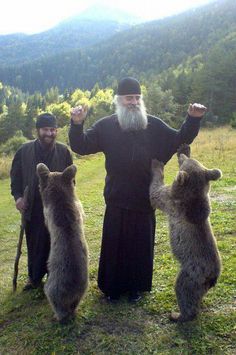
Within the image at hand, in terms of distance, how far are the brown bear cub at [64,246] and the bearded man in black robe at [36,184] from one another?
2.55 feet

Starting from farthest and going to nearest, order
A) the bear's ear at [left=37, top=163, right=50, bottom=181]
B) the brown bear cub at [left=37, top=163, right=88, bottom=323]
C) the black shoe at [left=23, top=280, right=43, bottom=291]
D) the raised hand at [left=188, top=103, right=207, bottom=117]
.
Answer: the black shoe at [left=23, top=280, right=43, bottom=291] → the bear's ear at [left=37, top=163, right=50, bottom=181] → the raised hand at [left=188, top=103, right=207, bottom=117] → the brown bear cub at [left=37, top=163, right=88, bottom=323]

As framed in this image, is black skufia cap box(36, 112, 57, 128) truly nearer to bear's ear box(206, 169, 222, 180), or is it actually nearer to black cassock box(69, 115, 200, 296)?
black cassock box(69, 115, 200, 296)

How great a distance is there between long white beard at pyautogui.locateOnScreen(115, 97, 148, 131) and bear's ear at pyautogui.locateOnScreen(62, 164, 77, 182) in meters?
0.91

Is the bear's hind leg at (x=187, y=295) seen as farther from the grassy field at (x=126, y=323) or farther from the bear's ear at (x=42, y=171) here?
the bear's ear at (x=42, y=171)

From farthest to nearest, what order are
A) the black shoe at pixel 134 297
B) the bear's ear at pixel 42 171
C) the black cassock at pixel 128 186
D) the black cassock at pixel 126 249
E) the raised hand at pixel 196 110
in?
1. the black shoe at pixel 134 297
2. the black cassock at pixel 126 249
3. the black cassock at pixel 128 186
4. the bear's ear at pixel 42 171
5. the raised hand at pixel 196 110

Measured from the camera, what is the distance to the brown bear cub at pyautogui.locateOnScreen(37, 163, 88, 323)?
5.24 metres

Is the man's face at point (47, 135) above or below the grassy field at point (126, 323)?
above

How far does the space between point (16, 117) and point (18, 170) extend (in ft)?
206

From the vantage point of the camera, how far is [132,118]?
558cm

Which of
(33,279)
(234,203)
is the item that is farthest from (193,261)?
(234,203)

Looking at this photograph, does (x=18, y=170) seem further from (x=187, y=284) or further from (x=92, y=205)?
(x=92, y=205)

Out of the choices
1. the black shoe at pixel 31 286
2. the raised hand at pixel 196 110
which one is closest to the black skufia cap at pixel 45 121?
the raised hand at pixel 196 110

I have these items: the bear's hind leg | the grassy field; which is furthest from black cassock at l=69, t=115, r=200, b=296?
the bear's hind leg

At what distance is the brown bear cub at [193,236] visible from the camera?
505cm
